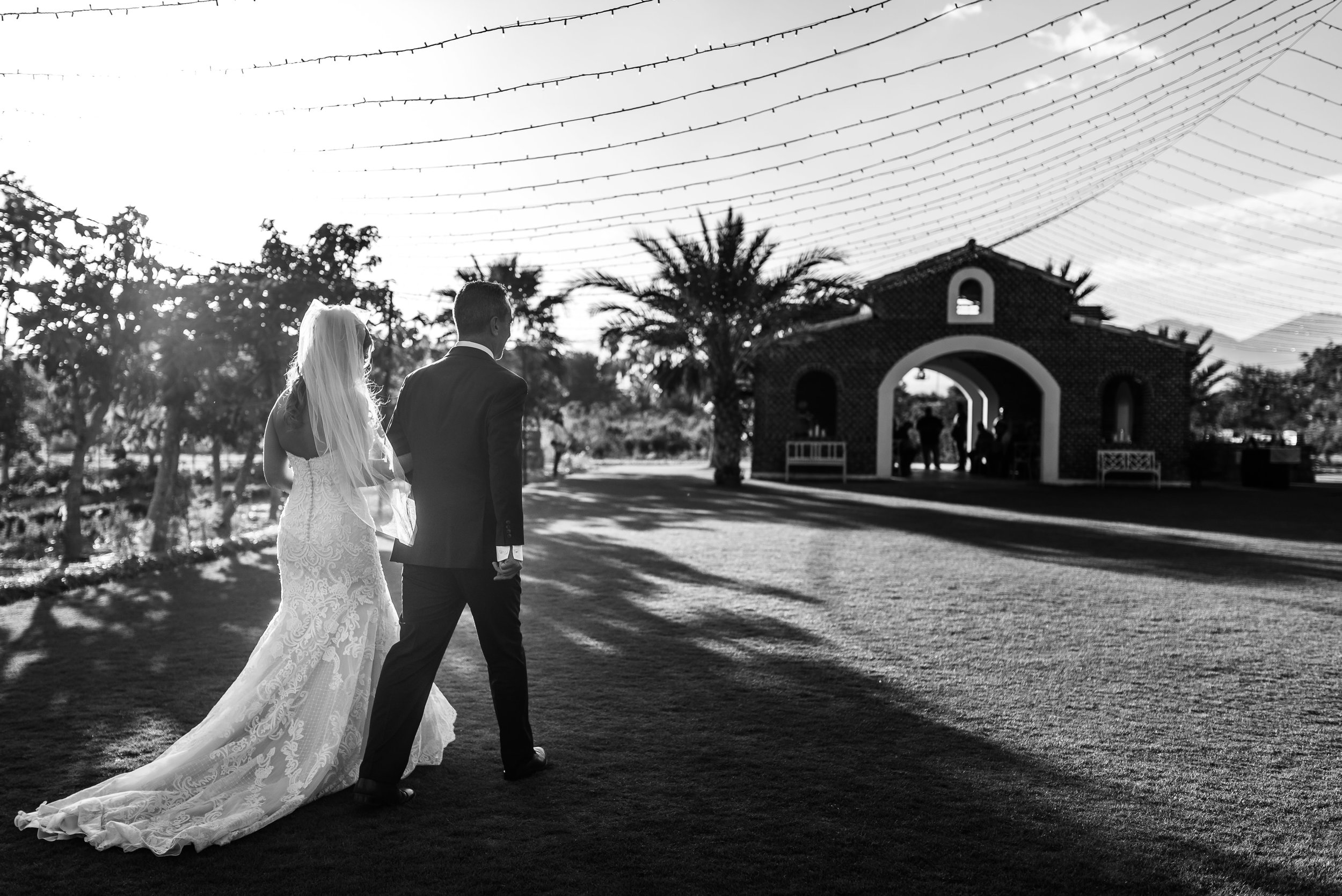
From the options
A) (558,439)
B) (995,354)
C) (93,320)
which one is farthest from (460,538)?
(558,439)

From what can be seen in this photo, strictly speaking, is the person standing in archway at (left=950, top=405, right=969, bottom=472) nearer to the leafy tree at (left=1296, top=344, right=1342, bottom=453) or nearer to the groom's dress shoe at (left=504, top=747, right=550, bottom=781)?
the leafy tree at (left=1296, top=344, right=1342, bottom=453)

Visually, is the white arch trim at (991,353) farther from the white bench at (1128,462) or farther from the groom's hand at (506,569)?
the groom's hand at (506,569)

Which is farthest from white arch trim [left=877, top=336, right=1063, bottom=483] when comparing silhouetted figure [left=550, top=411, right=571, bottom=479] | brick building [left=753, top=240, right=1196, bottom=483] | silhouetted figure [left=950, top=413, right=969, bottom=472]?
silhouetted figure [left=550, top=411, right=571, bottom=479]

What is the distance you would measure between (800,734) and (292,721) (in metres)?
2.20

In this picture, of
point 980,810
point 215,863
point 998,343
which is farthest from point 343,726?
point 998,343

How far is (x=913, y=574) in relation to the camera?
9.78 metres

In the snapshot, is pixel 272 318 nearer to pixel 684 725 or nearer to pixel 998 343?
pixel 684 725

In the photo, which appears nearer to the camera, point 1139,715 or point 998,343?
point 1139,715

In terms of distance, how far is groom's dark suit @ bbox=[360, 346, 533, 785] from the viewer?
3.80 meters

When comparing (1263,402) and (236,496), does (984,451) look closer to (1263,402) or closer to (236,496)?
(236,496)

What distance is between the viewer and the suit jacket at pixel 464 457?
3.80 meters

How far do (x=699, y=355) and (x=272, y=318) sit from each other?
14681 millimetres

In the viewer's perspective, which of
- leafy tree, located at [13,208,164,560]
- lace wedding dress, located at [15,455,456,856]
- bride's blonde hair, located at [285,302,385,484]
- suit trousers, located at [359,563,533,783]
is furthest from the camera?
leafy tree, located at [13,208,164,560]

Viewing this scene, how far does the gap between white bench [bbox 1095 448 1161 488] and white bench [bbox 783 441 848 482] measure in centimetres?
678
